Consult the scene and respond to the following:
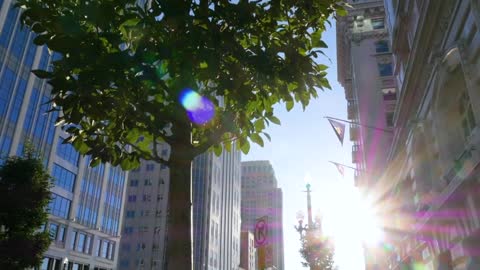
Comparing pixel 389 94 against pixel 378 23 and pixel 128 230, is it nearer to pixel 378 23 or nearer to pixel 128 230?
pixel 378 23

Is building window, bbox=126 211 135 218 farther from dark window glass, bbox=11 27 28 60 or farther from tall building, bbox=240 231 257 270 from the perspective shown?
dark window glass, bbox=11 27 28 60

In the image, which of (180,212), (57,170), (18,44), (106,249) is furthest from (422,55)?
(106,249)

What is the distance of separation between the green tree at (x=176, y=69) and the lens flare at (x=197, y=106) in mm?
17

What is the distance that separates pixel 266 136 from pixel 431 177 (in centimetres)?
1339

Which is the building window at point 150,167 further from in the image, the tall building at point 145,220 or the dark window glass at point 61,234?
the dark window glass at point 61,234

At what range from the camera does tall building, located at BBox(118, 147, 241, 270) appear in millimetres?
A: 92000

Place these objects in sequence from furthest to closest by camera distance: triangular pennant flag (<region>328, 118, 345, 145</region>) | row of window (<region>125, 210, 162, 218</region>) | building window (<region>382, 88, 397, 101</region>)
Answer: row of window (<region>125, 210, 162, 218</region>) < building window (<region>382, 88, 397, 101</region>) < triangular pennant flag (<region>328, 118, 345, 145</region>)

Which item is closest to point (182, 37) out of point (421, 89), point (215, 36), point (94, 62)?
point (215, 36)

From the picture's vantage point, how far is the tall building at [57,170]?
43938mm

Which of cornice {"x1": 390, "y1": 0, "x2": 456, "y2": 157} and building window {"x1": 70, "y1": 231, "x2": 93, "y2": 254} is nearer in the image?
cornice {"x1": 390, "y1": 0, "x2": 456, "y2": 157}

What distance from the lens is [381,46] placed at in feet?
164

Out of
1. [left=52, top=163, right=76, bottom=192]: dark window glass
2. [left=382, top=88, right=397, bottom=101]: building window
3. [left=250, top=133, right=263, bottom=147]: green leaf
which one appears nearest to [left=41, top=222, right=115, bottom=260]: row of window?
[left=52, top=163, right=76, bottom=192]: dark window glass

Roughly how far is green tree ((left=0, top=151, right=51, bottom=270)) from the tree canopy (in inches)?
790

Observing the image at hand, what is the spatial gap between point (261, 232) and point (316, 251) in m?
35.2
